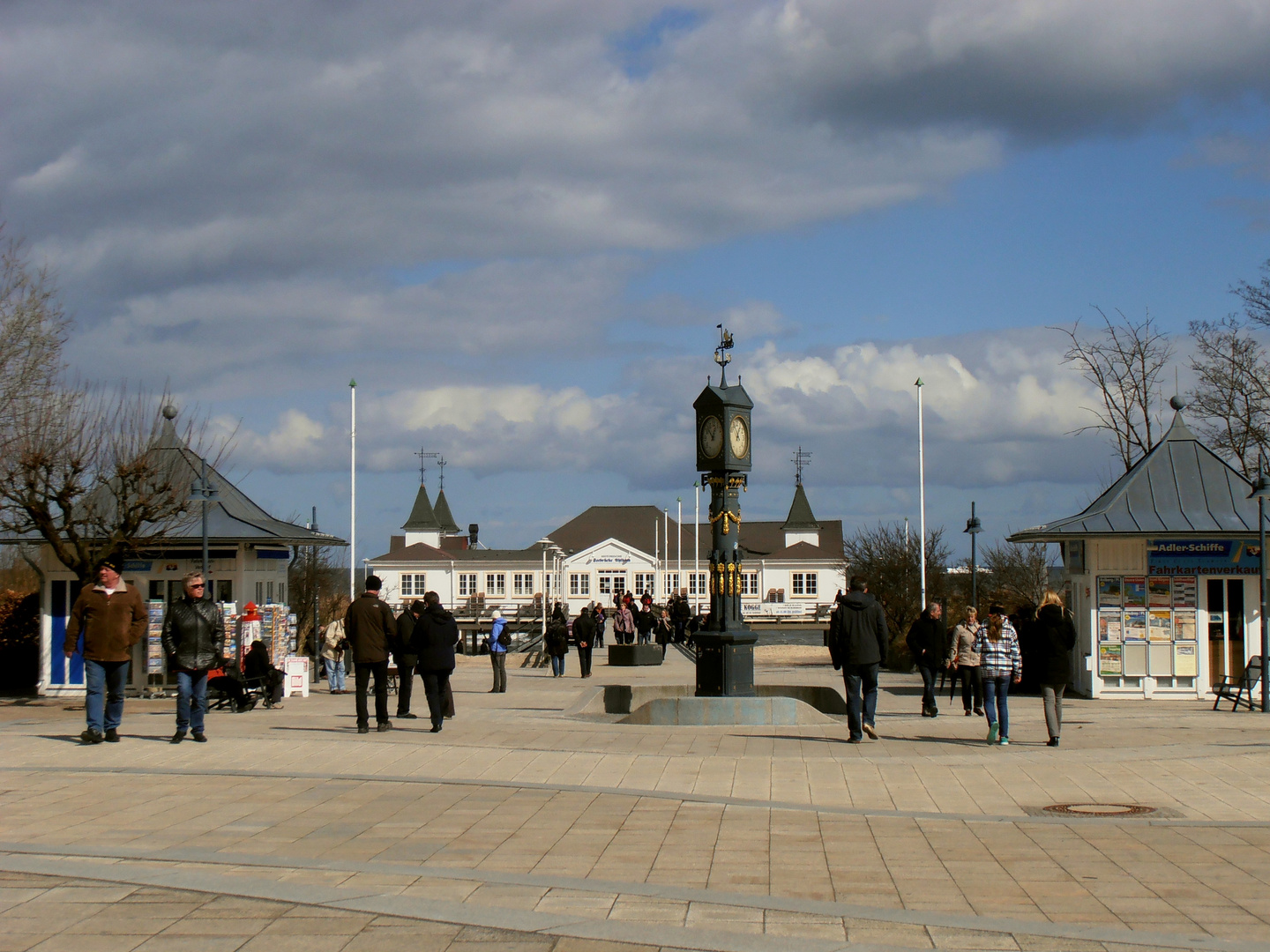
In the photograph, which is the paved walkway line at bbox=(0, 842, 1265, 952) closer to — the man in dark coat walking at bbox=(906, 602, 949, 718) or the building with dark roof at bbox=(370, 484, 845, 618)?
the man in dark coat walking at bbox=(906, 602, 949, 718)

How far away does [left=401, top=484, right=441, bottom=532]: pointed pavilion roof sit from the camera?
343 feet

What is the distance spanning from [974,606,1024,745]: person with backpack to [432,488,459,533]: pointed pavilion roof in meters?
98.5

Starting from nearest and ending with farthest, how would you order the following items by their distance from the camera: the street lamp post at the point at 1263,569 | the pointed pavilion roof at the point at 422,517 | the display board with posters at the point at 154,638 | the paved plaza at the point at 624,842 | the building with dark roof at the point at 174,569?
the paved plaza at the point at 624,842 → the street lamp post at the point at 1263,569 → the display board with posters at the point at 154,638 → the building with dark roof at the point at 174,569 → the pointed pavilion roof at the point at 422,517

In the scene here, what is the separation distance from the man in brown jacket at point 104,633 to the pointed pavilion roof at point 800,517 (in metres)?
86.5

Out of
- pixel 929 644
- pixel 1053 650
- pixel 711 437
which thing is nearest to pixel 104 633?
pixel 711 437

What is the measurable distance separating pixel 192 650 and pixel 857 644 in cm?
690

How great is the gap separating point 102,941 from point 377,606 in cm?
904

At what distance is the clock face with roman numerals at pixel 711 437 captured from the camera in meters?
18.4

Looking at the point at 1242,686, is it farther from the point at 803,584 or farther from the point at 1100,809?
the point at 803,584

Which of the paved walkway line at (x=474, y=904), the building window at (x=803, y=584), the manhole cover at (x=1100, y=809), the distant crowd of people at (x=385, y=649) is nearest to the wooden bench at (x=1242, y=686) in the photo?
the distant crowd of people at (x=385, y=649)

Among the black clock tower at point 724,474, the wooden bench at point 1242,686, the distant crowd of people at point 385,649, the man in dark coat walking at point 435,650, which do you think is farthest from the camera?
the wooden bench at point 1242,686

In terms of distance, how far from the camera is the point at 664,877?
7664 mm

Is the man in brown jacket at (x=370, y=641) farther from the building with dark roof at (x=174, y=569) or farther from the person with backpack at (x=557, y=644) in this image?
the person with backpack at (x=557, y=644)

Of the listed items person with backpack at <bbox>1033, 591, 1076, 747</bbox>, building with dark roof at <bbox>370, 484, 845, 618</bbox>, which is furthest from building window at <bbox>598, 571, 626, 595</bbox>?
person with backpack at <bbox>1033, 591, 1076, 747</bbox>
